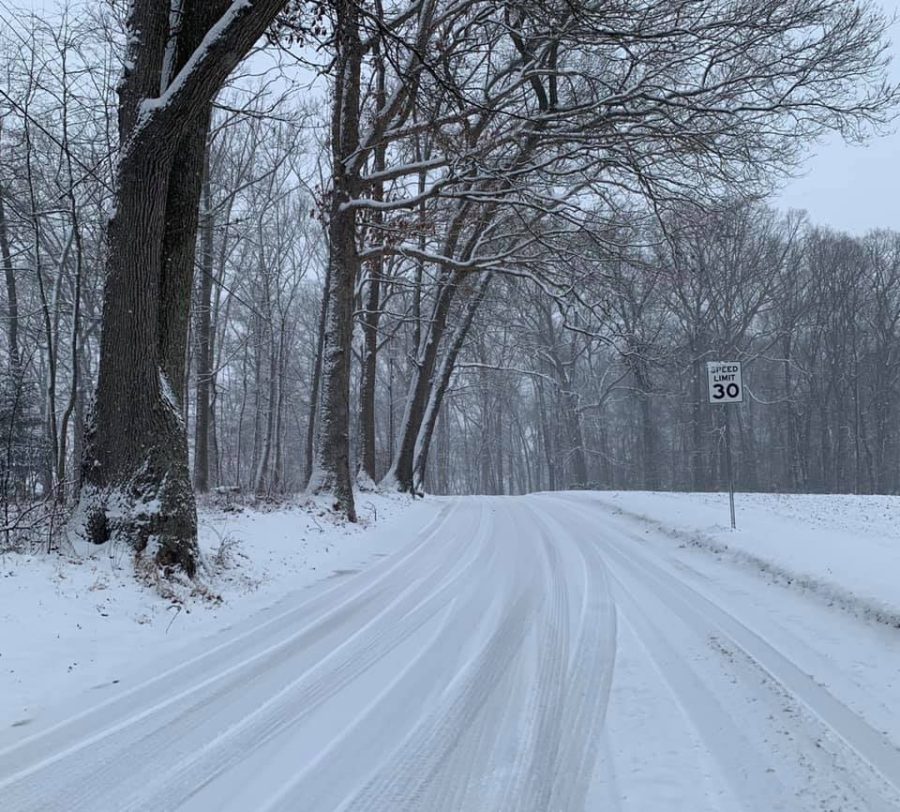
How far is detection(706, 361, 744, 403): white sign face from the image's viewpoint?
12.4m

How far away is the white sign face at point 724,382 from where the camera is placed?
1236 cm

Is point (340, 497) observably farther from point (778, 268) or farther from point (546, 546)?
point (778, 268)

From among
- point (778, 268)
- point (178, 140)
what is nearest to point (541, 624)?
point (178, 140)

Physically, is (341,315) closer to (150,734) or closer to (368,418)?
(368,418)

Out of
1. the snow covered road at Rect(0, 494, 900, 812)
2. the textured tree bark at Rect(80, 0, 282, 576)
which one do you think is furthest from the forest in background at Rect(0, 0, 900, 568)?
the snow covered road at Rect(0, 494, 900, 812)

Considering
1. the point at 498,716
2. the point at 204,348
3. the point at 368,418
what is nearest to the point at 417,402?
the point at 368,418

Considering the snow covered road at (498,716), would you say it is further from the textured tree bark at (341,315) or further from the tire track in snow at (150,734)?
the textured tree bark at (341,315)

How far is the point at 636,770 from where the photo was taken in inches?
125

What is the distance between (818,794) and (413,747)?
1.87 m

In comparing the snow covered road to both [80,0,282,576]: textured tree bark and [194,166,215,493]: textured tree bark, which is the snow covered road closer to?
[80,0,282,576]: textured tree bark

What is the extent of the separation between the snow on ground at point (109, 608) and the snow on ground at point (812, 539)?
5.44 m

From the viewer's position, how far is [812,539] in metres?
10.1

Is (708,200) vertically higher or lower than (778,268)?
lower

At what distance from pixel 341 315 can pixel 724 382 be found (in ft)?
24.6
